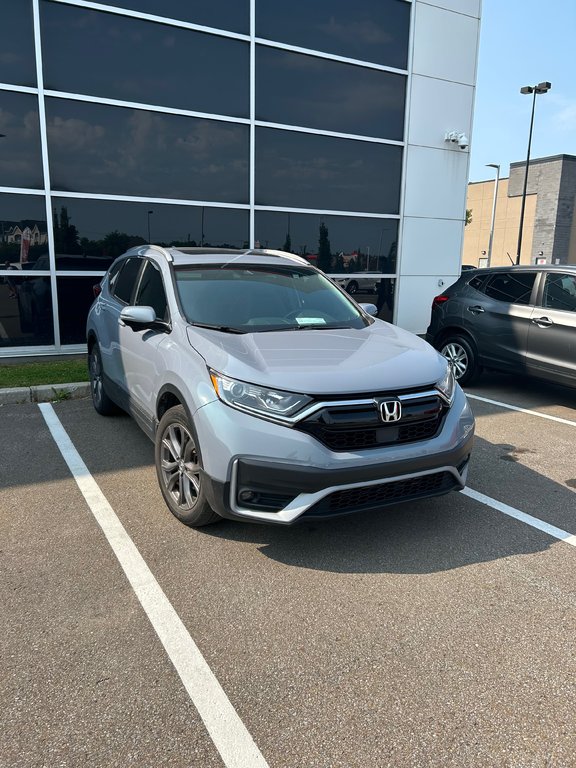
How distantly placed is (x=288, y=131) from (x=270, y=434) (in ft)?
28.2

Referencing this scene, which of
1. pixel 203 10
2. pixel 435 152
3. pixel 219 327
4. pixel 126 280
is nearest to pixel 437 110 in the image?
pixel 435 152

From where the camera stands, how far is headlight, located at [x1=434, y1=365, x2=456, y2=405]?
3.50 meters

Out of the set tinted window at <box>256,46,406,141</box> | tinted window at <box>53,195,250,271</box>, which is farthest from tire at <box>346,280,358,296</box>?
tinted window at <box>256,46,406,141</box>

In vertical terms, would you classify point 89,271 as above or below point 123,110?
below

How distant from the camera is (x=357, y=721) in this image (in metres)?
2.18

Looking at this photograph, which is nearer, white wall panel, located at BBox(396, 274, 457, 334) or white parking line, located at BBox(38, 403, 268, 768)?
white parking line, located at BBox(38, 403, 268, 768)

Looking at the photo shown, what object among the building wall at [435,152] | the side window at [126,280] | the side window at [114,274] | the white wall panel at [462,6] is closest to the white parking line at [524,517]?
the side window at [126,280]

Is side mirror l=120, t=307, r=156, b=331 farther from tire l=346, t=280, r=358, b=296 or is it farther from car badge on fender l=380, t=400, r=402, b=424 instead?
tire l=346, t=280, r=358, b=296

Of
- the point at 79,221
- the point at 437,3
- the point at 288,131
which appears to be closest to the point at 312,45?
the point at 288,131

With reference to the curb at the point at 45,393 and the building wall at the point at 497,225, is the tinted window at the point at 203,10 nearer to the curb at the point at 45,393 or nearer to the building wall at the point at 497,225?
the curb at the point at 45,393

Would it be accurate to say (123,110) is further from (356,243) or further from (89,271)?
(356,243)

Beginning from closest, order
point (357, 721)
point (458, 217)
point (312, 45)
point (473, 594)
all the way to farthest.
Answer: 1. point (357, 721)
2. point (473, 594)
3. point (312, 45)
4. point (458, 217)

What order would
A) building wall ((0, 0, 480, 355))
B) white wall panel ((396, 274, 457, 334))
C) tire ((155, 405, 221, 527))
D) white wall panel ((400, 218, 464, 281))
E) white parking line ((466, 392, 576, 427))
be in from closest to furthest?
tire ((155, 405, 221, 527)) < white parking line ((466, 392, 576, 427)) < building wall ((0, 0, 480, 355)) < white wall panel ((400, 218, 464, 281)) < white wall panel ((396, 274, 457, 334))

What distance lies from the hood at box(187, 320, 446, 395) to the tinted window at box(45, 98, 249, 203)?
6.35 m
